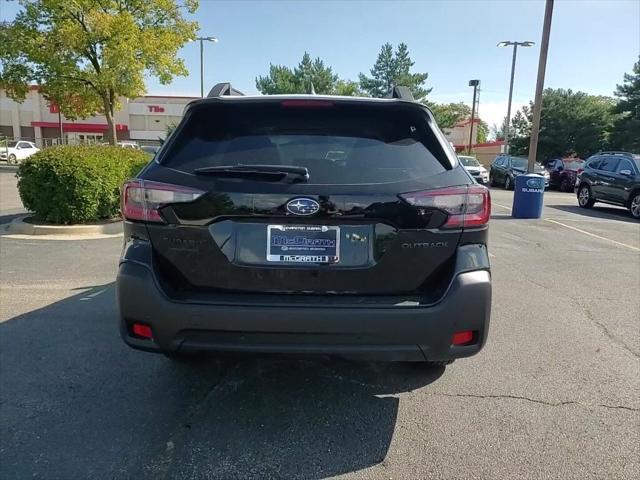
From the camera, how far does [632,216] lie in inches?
567

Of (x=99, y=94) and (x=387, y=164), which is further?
(x=99, y=94)

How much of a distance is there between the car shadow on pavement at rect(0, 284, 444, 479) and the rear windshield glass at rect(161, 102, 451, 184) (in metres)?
1.12

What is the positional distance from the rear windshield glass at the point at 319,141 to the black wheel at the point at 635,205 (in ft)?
44.9

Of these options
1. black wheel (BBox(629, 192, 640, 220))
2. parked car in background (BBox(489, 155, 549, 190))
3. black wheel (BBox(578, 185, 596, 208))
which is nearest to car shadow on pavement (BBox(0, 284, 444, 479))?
black wheel (BBox(629, 192, 640, 220))

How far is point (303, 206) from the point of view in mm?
2510

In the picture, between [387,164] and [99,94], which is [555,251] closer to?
[387,164]

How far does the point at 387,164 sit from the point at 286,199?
0.61m

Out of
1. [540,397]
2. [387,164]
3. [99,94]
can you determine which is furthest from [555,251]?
[99,94]

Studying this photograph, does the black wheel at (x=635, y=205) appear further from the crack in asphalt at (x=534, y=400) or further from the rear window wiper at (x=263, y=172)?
the rear window wiper at (x=263, y=172)

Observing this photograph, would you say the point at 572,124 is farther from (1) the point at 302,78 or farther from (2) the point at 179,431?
(2) the point at 179,431

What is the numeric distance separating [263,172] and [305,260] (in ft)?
1.64

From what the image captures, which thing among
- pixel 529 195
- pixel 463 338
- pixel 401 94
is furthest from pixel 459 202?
pixel 529 195

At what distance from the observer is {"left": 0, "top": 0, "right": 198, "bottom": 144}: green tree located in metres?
23.0

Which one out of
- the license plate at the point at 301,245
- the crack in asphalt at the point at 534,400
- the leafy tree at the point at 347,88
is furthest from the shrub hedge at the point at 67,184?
the leafy tree at the point at 347,88
